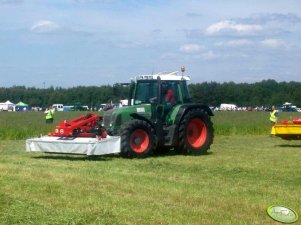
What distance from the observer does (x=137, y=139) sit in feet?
48.9

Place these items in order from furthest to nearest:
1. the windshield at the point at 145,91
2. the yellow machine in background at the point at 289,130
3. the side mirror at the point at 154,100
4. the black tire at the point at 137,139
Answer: the yellow machine in background at the point at 289,130
the windshield at the point at 145,91
the side mirror at the point at 154,100
the black tire at the point at 137,139

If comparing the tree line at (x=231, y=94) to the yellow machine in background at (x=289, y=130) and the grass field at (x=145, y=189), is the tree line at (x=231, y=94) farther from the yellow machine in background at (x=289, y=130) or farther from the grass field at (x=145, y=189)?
the grass field at (x=145, y=189)

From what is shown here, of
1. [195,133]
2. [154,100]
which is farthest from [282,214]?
[195,133]

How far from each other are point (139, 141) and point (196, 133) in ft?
7.12

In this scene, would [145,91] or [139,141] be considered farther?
[145,91]

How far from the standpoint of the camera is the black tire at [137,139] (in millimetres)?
14484

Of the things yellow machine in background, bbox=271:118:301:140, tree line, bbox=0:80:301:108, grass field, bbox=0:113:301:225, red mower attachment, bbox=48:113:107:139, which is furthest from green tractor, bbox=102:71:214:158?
tree line, bbox=0:80:301:108

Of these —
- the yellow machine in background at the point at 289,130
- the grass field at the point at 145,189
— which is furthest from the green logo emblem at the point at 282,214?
the yellow machine in background at the point at 289,130

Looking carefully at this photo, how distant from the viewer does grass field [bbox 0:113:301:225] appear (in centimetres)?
704

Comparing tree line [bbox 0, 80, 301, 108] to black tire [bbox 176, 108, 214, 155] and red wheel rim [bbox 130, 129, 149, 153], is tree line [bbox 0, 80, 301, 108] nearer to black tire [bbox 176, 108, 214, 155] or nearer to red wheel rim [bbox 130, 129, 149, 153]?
black tire [bbox 176, 108, 214, 155]

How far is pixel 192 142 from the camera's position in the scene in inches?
639

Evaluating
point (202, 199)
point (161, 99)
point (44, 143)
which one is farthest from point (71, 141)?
point (202, 199)

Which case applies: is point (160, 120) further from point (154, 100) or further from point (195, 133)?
point (195, 133)

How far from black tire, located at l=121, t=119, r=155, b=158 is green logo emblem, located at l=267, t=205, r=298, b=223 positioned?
23.3ft
